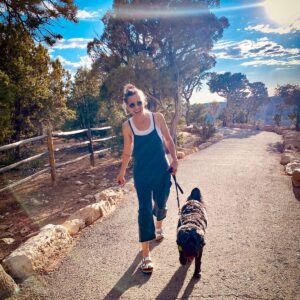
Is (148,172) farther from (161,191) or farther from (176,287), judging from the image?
(176,287)

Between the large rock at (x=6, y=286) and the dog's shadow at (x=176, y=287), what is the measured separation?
1.52 m

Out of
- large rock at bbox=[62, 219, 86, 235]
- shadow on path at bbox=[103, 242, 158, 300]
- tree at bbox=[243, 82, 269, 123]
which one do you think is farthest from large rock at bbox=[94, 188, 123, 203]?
tree at bbox=[243, 82, 269, 123]

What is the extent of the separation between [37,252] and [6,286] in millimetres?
546

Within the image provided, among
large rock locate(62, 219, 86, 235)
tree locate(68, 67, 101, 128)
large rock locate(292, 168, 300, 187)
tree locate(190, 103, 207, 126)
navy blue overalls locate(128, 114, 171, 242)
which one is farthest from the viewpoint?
tree locate(190, 103, 207, 126)

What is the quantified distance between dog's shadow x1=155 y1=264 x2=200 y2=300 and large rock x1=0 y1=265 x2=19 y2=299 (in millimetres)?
1523

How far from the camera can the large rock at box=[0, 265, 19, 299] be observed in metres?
2.71

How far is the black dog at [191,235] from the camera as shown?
8.38 feet

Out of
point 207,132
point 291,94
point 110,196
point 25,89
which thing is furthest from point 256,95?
point 110,196

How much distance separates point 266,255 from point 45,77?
42.1ft

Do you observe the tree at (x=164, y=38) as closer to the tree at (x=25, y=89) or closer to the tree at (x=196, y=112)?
the tree at (x=25, y=89)

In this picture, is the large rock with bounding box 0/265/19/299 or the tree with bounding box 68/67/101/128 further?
the tree with bounding box 68/67/101/128

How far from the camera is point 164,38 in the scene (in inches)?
605

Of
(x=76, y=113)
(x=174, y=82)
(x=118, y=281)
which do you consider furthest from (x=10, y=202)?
(x=174, y=82)

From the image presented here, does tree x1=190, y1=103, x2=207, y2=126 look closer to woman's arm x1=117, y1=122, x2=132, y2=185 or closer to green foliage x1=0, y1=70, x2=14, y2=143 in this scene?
green foliage x1=0, y1=70, x2=14, y2=143
